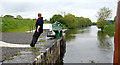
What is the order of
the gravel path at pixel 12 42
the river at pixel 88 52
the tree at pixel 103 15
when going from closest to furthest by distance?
the gravel path at pixel 12 42, the river at pixel 88 52, the tree at pixel 103 15

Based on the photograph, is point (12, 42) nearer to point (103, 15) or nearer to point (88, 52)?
point (88, 52)

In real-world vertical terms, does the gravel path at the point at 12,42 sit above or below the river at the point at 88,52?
above

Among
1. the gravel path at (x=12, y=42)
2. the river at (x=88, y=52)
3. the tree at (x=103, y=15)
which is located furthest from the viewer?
the tree at (x=103, y=15)

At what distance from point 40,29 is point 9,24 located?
28190 millimetres

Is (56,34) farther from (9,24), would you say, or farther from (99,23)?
(99,23)

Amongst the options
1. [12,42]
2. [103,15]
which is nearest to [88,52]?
[12,42]

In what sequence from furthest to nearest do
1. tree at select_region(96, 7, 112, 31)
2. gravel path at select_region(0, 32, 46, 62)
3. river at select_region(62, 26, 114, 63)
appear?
tree at select_region(96, 7, 112, 31), river at select_region(62, 26, 114, 63), gravel path at select_region(0, 32, 46, 62)

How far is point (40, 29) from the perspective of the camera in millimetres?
8141

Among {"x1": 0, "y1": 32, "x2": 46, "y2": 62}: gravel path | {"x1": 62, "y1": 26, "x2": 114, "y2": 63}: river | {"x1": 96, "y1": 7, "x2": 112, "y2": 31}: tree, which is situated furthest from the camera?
{"x1": 96, "y1": 7, "x2": 112, "y2": 31}: tree

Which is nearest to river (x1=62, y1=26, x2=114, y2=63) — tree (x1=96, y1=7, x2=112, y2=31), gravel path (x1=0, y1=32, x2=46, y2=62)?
gravel path (x1=0, y1=32, x2=46, y2=62)

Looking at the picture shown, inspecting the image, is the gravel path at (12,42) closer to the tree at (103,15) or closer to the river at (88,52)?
the river at (88,52)

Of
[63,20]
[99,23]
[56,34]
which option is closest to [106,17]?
[99,23]

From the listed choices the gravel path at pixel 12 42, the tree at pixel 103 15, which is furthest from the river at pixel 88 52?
the tree at pixel 103 15

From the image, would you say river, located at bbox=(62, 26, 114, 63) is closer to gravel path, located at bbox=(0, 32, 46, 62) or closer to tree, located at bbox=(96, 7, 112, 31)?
gravel path, located at bbox=(0, 32, 46, 62)
